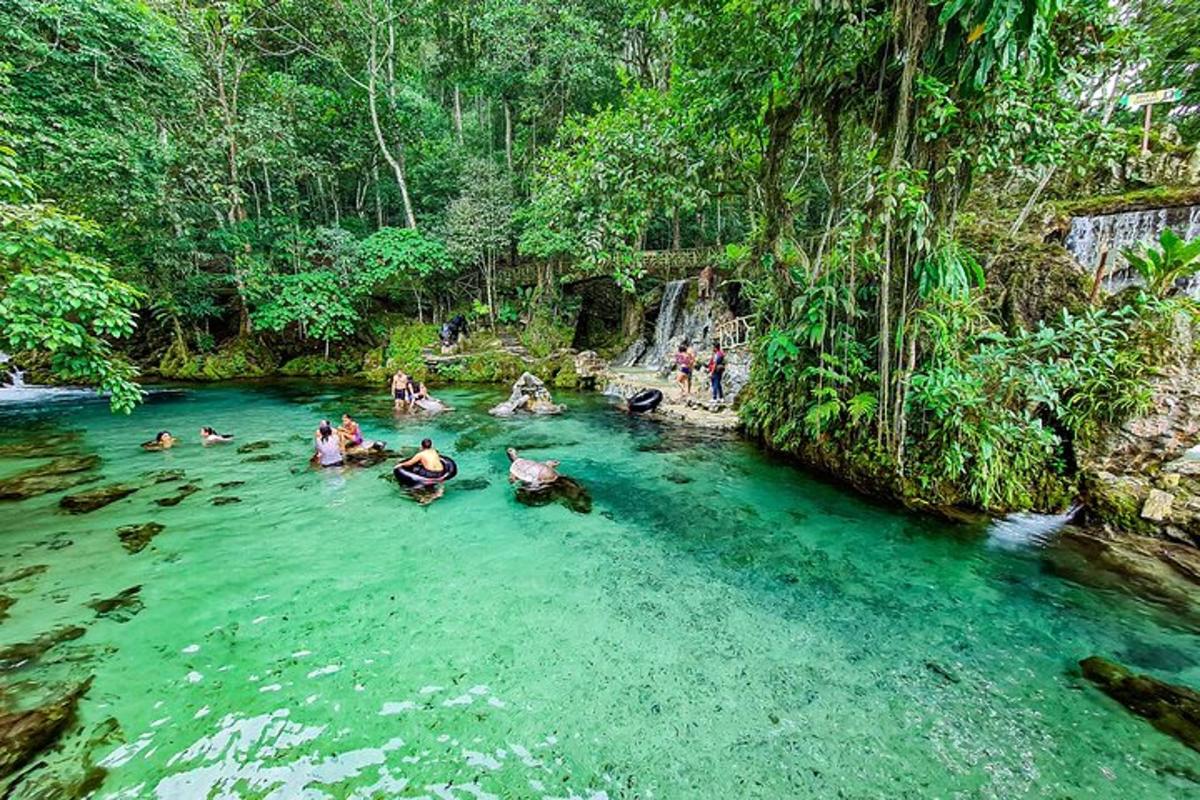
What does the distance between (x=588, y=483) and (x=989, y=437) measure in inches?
219

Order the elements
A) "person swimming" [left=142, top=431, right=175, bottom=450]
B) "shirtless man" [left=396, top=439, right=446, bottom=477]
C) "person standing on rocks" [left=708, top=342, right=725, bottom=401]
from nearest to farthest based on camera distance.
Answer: "shirtless man" [left=396, top=439, right=446, bottom=477] < "person swimming" [left=142, top=431, right=175, bottom=450] < "person standing on rocks" [left=708, top=342, right=725, bottom=401]

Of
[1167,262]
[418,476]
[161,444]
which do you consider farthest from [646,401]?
[161,444]

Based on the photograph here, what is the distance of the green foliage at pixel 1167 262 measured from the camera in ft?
19.3

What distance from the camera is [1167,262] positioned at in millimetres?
6016

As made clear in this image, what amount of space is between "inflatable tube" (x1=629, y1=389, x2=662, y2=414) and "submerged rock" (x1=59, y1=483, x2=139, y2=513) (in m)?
9.78

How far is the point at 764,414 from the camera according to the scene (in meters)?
9.35

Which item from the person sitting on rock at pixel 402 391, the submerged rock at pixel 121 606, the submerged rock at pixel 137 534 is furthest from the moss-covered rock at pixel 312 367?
the submerged rock at pixel 121 606

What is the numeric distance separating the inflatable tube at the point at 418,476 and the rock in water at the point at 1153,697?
7.64 metres

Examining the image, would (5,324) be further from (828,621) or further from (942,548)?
(942,548)

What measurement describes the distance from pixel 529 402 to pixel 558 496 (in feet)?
19.8

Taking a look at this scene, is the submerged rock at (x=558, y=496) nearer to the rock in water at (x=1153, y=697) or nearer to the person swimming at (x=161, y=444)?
the rock in water at (x=1153, y=697)

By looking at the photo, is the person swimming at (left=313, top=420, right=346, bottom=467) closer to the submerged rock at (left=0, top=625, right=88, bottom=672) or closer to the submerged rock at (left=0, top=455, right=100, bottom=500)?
the submerged rock at (left=0, top=455, right=100, bottom=500)

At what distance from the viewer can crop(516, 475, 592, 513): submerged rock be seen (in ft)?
24.3

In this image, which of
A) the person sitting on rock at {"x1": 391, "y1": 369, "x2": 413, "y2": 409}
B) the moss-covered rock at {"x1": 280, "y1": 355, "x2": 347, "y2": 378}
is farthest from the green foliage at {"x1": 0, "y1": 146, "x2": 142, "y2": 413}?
the moss-covered rock at {"x1": 280, "y1": 355, "x2": 347, "y2": 378}
